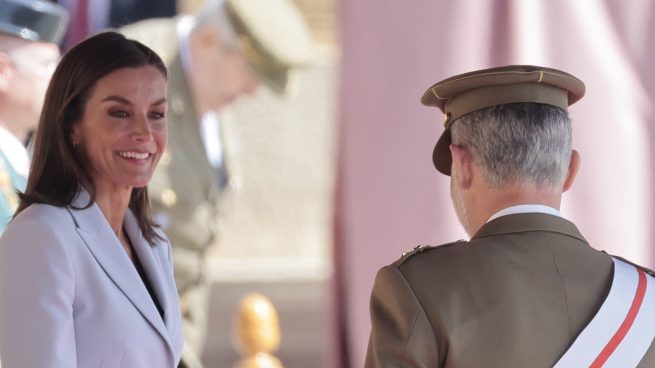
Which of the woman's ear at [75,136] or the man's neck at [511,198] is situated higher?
the woman's ear at [75,136]

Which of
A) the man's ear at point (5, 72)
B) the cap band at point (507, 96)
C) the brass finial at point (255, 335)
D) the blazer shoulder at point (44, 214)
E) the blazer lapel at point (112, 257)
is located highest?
the man's ear at point (5, 72)

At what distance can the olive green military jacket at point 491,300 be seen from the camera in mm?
1531

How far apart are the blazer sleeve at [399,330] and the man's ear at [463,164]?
16 cm

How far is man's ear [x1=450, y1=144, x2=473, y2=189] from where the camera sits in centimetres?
162

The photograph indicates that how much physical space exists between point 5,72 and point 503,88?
133cm

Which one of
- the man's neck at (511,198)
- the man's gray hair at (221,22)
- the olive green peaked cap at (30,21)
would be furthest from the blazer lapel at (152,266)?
the man's gray hair at (221,22)

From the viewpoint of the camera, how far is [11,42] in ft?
8.54

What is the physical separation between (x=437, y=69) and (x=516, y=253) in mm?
776

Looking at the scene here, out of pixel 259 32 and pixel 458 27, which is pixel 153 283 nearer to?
pixel 458 27

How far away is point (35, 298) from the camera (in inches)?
66.9

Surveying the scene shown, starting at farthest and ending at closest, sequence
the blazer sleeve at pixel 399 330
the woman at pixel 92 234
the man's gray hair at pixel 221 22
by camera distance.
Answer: the man's gray hair at pixel 221 22, the woman at pixel 92 234, the blazer sleeve at pixel 399 330

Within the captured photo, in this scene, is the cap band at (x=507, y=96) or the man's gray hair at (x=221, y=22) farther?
the man's gray hair at (x=221, y=22)

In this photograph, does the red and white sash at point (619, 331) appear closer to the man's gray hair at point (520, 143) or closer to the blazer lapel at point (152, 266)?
the man's gray hair at point (520, 143)

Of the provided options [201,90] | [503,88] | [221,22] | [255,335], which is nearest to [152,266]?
[503,88]
